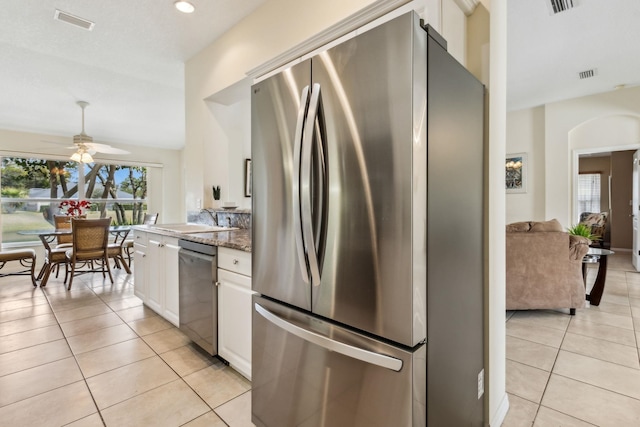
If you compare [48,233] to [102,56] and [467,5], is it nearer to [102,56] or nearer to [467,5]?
[102,56]

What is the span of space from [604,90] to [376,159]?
6177 mm

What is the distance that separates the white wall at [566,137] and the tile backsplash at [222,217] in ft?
17.4

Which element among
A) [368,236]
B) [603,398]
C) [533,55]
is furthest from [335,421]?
[533,55]

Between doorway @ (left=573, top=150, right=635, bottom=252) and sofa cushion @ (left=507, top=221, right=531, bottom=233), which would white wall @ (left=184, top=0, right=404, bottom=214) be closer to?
sofa cushion @ (left=507, top=221, right=531, bottom=233)

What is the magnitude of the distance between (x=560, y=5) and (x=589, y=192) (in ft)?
23.6

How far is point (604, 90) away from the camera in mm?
4977

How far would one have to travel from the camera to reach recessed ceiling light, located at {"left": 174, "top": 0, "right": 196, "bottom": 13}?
8.09 ft

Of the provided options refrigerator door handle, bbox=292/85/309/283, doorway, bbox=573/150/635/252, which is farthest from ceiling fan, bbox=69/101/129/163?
doorway, bbox=573/150/635/252

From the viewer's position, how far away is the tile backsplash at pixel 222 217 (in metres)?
3.05

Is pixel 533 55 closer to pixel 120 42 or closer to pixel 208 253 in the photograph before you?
pixel 208 253

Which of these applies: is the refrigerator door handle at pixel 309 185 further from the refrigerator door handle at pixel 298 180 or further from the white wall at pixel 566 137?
the white wall at pixel 566 137

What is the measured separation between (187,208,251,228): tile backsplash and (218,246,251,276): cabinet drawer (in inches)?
37.5

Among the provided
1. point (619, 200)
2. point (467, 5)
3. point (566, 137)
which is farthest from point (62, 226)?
point (619, 200)

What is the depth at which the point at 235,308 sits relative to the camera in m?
1.95
